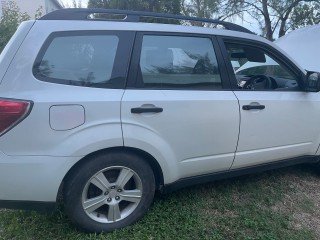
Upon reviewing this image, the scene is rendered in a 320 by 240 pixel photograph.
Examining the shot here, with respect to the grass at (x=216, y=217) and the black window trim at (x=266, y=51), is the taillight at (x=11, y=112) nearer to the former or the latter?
the grass at (x=216, y=217)

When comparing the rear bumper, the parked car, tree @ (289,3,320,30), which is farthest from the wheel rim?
tree @ (289,3,320,30)

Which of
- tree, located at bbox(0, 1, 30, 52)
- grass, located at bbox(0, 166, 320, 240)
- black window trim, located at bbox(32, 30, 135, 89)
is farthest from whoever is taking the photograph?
tree, located at bbox(0, 1, 30, 52)

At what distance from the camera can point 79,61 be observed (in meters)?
2.55

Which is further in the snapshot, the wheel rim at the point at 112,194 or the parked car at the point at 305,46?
the parked car at the point at 305,46

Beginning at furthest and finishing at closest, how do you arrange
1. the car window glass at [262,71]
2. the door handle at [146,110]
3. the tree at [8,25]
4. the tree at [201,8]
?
the tree at [201,8] < the tree at [8,25] < the car window glass at [262,71] < the door handle at [146,110]

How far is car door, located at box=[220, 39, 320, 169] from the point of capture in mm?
3172

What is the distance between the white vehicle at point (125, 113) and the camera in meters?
2.39

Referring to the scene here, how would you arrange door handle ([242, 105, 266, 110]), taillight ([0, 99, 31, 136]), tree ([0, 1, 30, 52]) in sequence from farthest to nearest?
1. tree ([0, 1, 30, 52])
2. door handle ([242, 105, 266, 110])
3. taillight ([0, 99, 31, 136])

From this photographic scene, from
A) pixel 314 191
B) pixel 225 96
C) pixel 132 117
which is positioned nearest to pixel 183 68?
pixel 225 96

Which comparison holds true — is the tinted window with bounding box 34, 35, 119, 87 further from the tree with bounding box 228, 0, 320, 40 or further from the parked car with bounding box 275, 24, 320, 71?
the tree with bounding box 228, 0, 320, 40

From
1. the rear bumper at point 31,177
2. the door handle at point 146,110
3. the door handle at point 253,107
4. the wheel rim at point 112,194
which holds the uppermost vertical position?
the door handle at point 146,110

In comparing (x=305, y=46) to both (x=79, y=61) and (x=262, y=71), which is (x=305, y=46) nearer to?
(x=262, y=71)

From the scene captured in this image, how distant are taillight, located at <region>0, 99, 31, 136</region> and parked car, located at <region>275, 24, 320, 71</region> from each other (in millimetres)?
3755

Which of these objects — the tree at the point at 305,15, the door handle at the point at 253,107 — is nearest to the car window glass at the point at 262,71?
the door handle at the point at 253,107
